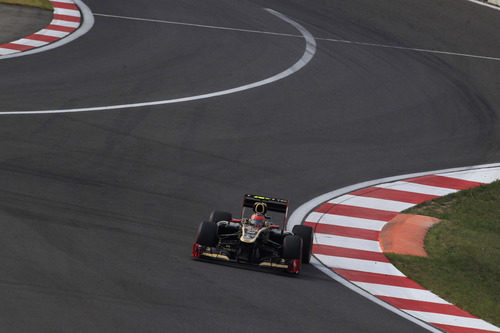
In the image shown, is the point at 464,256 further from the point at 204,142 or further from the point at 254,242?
the point at 204,142

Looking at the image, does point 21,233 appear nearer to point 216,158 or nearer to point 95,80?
point 216,158

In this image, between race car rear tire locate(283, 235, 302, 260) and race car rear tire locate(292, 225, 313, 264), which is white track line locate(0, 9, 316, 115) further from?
race car rear tire locate(283, 235, 302, 260)

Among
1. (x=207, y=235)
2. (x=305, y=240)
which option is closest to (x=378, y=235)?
(x=305, y=240)

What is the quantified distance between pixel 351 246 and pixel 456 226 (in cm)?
222

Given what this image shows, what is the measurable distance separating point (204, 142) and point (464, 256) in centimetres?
566

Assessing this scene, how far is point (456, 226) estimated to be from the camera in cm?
1464

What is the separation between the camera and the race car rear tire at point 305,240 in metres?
12.2

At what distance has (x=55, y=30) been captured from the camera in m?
23.6

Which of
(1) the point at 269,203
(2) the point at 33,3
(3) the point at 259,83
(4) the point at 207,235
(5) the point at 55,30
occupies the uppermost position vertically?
(2) the point at 33,3

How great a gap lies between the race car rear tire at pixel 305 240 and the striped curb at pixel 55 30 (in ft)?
37.2

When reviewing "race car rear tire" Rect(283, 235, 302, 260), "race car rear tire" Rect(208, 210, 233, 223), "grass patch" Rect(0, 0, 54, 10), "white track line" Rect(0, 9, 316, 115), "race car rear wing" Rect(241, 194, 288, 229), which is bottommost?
"race car rear tire" Rect(283, 235, 302, 260)

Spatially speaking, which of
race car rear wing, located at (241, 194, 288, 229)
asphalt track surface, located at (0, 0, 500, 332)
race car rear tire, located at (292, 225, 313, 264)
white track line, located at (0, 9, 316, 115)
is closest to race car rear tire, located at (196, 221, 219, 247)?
asphalt track surface, located at (0, 0, 500, 332)

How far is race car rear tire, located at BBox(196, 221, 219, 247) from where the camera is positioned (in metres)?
11.9

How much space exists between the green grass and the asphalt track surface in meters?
1.37
